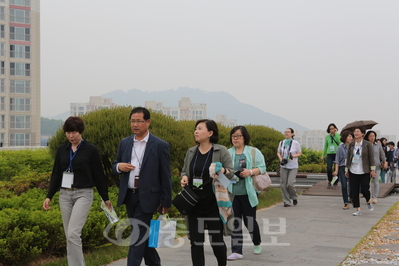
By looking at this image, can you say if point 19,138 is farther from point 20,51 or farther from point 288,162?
point 288,162

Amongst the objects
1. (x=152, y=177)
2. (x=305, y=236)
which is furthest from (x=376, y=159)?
(x=152, y=177)

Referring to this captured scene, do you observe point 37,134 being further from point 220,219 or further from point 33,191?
point 220,219

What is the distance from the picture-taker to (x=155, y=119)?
10875mm

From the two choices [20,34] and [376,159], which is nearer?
[376,159]

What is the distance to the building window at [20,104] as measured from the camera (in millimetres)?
64188

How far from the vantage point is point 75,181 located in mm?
5531

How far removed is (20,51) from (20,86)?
13.7ft

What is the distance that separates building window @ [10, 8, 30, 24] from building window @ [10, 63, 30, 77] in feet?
17.0

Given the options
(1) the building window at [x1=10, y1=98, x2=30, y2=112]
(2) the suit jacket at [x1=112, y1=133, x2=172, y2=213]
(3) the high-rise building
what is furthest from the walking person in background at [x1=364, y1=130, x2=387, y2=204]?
(1) the building window at [x1=10, y1=98, x2=30, y2=112]

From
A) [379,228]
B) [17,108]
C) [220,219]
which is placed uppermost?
[17,108]

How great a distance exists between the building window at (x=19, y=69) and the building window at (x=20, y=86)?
844 millimetres

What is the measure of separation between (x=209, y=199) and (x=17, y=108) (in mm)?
63085

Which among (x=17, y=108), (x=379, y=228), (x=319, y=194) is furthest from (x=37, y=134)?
(x=379, y=228)

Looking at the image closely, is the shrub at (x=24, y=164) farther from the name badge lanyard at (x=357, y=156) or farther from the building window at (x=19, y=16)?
the building window at (x=19, y=16)
